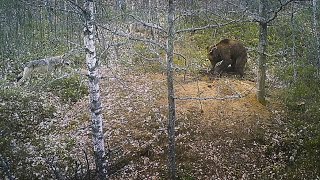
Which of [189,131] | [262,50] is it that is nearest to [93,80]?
[189,131]

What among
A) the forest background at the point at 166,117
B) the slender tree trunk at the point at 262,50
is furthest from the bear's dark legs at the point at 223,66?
the slender tree trunk at the point at 262,50

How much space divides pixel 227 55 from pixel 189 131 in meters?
4.62

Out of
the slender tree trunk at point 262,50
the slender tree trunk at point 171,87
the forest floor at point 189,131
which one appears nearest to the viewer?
the slender tree trunk at point 171,87

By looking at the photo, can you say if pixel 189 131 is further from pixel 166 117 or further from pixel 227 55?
pixel 227 55

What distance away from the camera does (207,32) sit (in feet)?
74.7

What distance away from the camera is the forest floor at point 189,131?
9680 mm

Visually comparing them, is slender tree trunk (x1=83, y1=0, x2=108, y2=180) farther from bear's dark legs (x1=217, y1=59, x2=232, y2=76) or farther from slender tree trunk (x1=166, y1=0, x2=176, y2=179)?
bear's dark legs (x1=217, y1=59, x2=232, y2=76)

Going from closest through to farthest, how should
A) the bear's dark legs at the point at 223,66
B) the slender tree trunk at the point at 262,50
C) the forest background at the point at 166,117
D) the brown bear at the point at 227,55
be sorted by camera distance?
the forest background at the point at 166,117 < the slender tree trunk at the point at 262,50 < the brown bear at the point at 227,55 < the bear's dark legs at the point at 223,66

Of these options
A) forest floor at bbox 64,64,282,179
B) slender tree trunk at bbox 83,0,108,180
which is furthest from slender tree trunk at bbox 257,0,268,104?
slender tree trunk at bbox 83,0,108,180

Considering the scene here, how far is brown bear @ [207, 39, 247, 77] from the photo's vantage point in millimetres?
14320

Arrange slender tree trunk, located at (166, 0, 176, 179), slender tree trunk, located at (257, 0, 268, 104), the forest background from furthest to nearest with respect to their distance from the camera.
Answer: slender tree trunk, located at (257, 0, 268, 104) → the forest background → slender tree trunk, located at (166, 0, 176, 179)

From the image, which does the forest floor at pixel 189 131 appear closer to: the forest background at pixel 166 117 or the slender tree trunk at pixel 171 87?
the forest background at pixel 166 117

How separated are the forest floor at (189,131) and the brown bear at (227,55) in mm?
710

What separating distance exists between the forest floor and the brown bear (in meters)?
0.71
